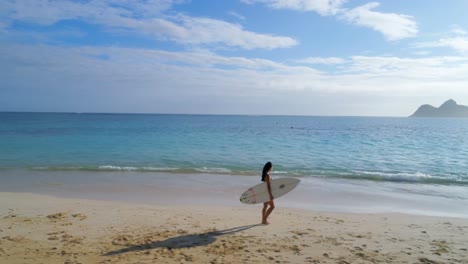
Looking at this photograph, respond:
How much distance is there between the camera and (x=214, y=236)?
23.1 ft

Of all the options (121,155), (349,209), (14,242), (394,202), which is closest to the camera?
(14,242)

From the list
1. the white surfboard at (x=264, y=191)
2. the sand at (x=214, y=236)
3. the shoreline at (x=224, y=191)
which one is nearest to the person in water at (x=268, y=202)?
the white surfboard at (x=264, y=191)

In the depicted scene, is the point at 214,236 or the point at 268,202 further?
the point at 268,202

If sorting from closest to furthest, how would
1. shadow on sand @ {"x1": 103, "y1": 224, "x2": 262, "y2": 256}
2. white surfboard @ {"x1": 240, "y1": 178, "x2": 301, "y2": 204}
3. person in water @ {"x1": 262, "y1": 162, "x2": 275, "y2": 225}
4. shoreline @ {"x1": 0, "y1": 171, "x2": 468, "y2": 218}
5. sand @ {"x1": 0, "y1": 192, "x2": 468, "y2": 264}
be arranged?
sand @ {"x1": 0, "y1": 192, "x2": 468, "y2": 264}, shadow on sand @ {"x1": 103, "y1": 224, "x2": 262, "y2": 256}, person in water @ {"x1": 262, "y1": 162, "x2": 275, "y2": 225}, white surfboard @ {"x1": 240, "y1": 178, "x2": 301, "y2": 204}, shoreline @ {"x1": 0, "y1": 171, "x2": 468, "y2": 218}

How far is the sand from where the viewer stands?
233 inches

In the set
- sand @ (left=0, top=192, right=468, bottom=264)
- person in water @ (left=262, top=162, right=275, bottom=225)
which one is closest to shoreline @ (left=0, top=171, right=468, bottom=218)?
sand @ (left=0, top=192, right=468, bottom=264)

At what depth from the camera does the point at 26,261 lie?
220 inches

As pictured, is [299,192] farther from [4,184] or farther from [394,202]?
[4,184]

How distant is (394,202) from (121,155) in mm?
18266

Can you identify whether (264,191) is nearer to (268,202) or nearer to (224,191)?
(268,202)

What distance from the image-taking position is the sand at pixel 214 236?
19.4 ft

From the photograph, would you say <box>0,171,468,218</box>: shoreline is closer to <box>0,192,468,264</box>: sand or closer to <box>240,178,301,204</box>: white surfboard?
<box>0,192,468,264</box>: sand

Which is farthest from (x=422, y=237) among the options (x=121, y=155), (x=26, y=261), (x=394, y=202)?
(x=121, y=155)

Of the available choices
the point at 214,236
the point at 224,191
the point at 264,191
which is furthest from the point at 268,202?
the point at 224,191
